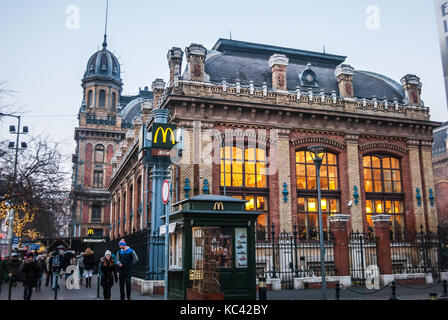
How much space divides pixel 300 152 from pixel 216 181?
A: 606 centimetres

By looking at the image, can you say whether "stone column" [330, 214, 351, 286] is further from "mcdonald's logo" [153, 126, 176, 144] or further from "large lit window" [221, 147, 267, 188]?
"mcdonald's logo" [153, 126, 176, 144]

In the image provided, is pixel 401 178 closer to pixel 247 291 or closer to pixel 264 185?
pixel 264 185

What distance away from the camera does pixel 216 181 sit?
24609 mm

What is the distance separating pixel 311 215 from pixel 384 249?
20.5 ft

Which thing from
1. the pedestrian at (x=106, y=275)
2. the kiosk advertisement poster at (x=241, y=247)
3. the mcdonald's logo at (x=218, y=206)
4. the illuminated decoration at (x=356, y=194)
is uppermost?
the illuminated decoration at (x=356, y=194)

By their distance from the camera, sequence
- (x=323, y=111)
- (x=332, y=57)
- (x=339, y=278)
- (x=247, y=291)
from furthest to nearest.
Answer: (x=332, y=57) < (x=323, y=111) < (x=339, y=278) < (x=247, y=291)

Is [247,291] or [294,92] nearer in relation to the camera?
[247,291]

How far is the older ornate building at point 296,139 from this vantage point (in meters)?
24.8

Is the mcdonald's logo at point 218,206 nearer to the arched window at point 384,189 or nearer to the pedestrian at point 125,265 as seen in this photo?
the pedestrian at point 125,265

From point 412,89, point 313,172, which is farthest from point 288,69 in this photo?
point 412,89

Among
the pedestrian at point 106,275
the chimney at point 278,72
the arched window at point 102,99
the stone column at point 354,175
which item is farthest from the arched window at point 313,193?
the arched window at point 102,99

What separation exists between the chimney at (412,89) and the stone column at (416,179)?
285cm

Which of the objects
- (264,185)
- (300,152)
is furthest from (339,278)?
(300,152)

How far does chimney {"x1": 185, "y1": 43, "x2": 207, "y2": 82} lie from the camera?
995 inches
